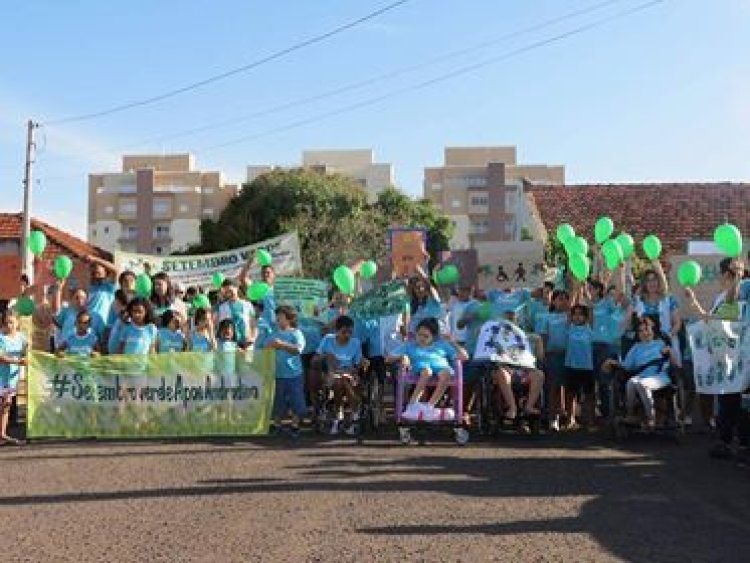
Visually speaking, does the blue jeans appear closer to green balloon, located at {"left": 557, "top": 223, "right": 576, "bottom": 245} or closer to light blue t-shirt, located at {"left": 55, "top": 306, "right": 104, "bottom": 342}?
green balloon, located at {"left": 557, "top": 223, "right": 576, "bottom": 245}

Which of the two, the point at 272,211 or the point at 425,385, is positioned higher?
the point at 272,211

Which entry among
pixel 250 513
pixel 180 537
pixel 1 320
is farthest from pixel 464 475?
pixel 1 320

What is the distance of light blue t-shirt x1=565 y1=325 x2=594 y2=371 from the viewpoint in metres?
11.3

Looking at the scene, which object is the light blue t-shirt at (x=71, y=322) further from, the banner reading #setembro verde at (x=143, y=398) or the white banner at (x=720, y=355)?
the white banner at (x=720, y=355)

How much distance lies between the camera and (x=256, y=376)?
1128 centimetres

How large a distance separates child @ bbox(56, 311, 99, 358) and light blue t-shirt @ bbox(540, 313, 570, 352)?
5514 millimetres

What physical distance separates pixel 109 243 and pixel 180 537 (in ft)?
376

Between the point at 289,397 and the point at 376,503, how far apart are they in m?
4.59

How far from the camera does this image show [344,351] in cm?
1136

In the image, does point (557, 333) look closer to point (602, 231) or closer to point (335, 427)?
point (602, 231)

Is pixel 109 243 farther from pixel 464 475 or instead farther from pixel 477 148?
pixel 464 475

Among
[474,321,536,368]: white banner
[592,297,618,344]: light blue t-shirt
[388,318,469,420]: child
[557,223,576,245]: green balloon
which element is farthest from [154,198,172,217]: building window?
[474,321,536,368]: white banner

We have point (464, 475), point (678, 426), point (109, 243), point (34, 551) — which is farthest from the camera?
point (109, 243)

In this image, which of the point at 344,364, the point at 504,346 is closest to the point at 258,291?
the point at 344,364
